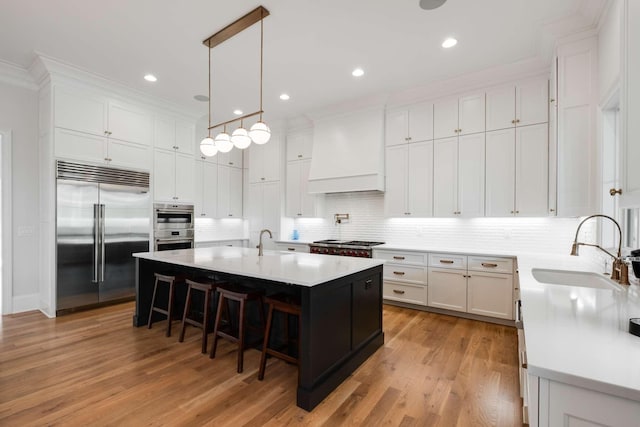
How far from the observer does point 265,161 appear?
6168 mm

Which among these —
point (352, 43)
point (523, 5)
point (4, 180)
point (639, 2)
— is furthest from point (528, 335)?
point (4, 180)

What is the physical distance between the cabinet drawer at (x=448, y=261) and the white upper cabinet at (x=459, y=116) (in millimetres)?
1653

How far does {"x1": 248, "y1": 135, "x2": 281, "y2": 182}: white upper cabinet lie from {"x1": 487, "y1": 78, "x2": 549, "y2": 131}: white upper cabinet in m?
3.65

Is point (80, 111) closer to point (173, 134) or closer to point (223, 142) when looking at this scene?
point (173, 134)

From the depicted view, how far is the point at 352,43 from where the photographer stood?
10.7ft

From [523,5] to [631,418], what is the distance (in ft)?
10.4

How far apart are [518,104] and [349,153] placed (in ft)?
7.66

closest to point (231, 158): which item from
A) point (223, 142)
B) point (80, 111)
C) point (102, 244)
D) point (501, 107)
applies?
point (80, 111)

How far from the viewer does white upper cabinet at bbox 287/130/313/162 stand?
5.70 metres

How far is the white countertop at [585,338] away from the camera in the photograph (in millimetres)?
814

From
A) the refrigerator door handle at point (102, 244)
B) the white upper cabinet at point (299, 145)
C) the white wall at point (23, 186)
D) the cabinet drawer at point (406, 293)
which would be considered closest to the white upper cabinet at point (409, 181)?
the cabinet drawer at point (406, 293)

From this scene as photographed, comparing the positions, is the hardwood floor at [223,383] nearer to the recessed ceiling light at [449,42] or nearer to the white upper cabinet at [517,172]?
the white upper cabinet at [517,172]

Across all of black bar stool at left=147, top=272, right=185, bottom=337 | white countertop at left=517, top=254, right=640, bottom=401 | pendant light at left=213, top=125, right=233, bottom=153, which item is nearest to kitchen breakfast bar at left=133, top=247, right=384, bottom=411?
black bar stool at left=147, top=272, right=185, bottom=337

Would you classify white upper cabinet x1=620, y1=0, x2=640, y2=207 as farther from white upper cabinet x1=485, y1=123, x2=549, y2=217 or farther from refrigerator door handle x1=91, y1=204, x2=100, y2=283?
refrigerator door handle x1=91, y1=204, x2=100, y2=283
